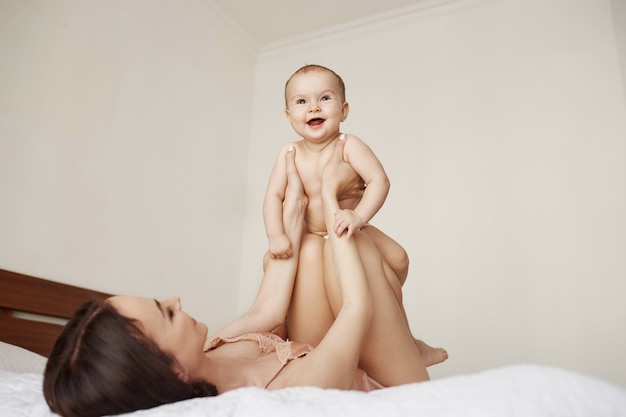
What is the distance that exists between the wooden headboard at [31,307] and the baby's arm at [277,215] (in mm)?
1000

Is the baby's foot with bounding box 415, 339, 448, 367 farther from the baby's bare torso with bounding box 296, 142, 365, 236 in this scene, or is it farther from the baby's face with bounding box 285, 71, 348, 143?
the baby's face with bounding box 285, 71, 348, 143

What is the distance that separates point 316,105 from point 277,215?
0.87 ft

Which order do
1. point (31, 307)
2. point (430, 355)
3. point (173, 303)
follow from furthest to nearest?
point (31, 307) < point (430, 355) < point (173, 303)

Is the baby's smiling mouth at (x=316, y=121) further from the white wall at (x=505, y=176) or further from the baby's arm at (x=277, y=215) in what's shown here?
the white wall at (x=505, y=176)

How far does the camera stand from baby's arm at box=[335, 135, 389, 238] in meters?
1.00

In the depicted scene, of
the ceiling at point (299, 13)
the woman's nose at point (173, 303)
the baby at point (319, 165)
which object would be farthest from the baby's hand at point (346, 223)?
the ceiling at point (299, 13)

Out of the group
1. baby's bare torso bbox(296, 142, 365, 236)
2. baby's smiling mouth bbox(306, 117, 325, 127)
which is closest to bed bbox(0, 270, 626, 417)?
baby's bare torso bbox(296, 142, 365, 236)

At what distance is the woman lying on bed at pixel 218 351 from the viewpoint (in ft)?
1.91

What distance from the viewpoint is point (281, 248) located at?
1.02 metres

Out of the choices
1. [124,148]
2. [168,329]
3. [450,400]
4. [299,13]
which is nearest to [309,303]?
[168,329]

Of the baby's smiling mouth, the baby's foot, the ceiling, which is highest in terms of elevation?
the ceiling

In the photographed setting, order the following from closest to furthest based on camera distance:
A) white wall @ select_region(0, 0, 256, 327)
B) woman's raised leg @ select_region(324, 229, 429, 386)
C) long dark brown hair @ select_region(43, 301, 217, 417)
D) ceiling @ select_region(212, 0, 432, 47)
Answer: long dark brown hair @ select_region(43, 301, 217, 417) → woman's raised leg @ select_region(324, 229, 429, 386) → white wall @ select_region(0, 0, 256, 327) → ceiling @ select_region(212, 0, 432, 47)

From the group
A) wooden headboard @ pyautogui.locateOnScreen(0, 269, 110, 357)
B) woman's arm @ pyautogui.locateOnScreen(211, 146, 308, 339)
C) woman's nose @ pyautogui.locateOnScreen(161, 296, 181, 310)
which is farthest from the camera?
wooden headboard @ pyautogui.locateOnScreen(0, 269, 110, 357)

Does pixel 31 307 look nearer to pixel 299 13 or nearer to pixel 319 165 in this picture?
pixel 319 165
